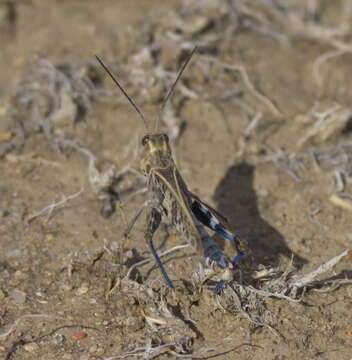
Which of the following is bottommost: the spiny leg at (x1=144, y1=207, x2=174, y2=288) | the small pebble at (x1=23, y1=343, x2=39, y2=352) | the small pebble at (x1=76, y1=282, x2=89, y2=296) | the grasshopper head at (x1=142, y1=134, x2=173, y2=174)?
the small pebble at (x1=23, y1=343, x2=39, y2=352)

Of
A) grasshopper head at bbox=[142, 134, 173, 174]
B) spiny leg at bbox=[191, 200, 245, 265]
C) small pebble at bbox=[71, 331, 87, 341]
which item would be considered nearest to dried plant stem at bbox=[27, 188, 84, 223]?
grasshopper head at bbox=[142, 134, 173, 174]

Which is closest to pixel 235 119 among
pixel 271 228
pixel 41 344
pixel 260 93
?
pixel 260 93

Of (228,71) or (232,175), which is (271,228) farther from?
(228,71)

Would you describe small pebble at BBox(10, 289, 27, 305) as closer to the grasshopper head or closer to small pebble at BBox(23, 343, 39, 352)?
small pebble at BBox(23, 343, 39, 352)

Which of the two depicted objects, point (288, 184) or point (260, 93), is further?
point (260, 93)

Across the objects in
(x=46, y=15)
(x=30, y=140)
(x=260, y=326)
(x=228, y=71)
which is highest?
(x=46, y=15)

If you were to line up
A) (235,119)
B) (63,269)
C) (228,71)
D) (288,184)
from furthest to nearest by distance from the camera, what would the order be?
(228,71) < (235,119) < (288,184) < (63,269)
